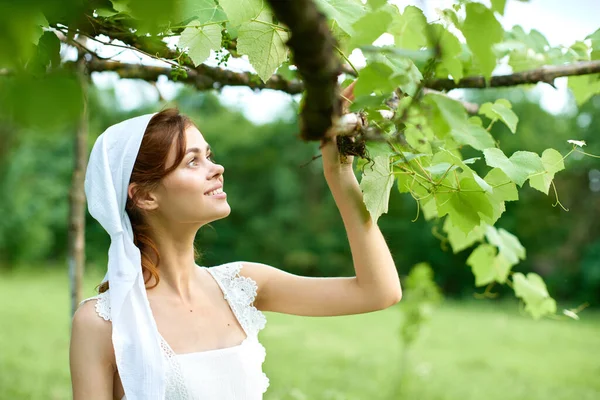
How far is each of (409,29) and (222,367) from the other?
0.97 m

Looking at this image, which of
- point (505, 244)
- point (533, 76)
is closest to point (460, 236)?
point (505, 244)

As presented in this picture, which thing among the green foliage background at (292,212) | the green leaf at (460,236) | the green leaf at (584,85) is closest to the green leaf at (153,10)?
the green leaf at (460,236)

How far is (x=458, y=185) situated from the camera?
1199mm

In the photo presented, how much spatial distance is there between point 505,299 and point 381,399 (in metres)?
9.75

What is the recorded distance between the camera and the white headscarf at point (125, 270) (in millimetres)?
1513

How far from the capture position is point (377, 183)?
1239mm

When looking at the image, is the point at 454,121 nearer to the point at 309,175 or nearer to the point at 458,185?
the point at 458,185

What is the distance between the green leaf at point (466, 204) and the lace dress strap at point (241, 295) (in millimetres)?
756

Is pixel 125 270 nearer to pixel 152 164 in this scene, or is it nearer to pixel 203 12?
pixel 152 164

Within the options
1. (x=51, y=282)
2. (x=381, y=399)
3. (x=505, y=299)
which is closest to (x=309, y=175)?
(x=505, y=299)

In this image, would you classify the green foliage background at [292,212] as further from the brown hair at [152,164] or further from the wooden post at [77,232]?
the brown hair at [152,164]

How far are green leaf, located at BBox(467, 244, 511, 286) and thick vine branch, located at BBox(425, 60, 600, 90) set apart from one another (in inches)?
27.8

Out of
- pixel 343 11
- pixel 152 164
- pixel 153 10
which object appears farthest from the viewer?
pixel 152 164

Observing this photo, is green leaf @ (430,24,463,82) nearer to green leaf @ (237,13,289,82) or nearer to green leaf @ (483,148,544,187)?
green leaf @ (483,148,544,187)
